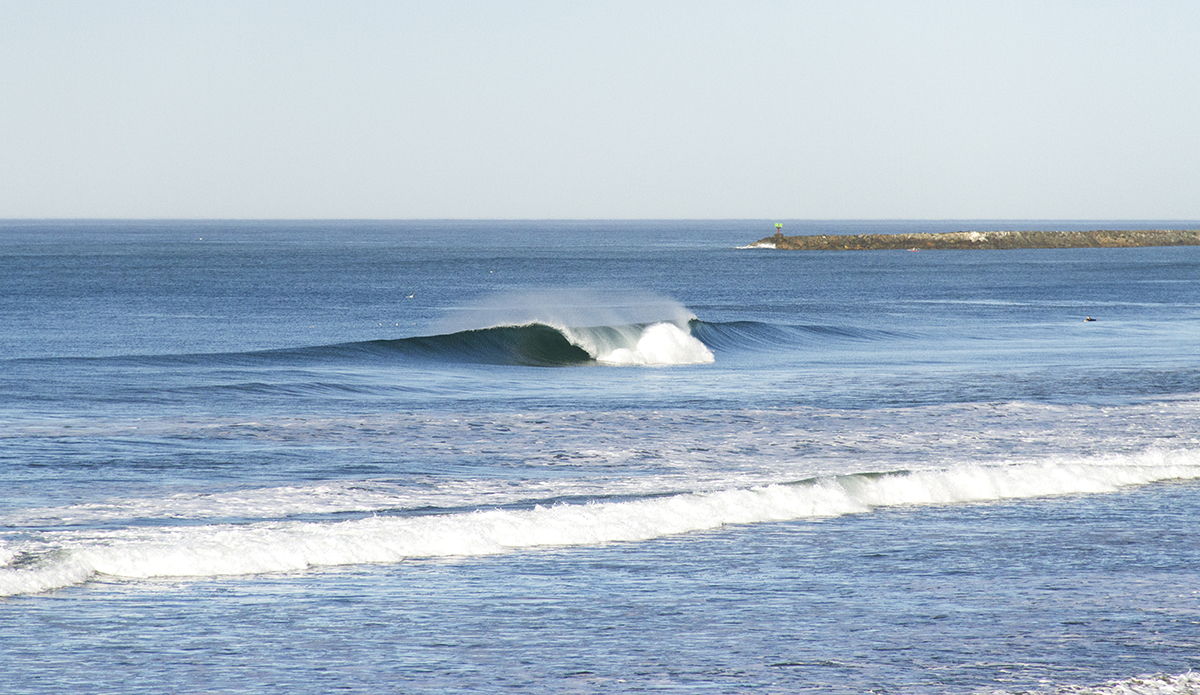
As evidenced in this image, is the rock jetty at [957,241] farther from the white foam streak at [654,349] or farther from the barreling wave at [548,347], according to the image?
the white foam streak at [654,349]

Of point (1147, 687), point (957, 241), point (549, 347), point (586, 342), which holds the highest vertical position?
point (957, 241)

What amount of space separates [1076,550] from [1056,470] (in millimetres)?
4089

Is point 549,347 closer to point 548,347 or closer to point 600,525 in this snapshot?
point 548,347

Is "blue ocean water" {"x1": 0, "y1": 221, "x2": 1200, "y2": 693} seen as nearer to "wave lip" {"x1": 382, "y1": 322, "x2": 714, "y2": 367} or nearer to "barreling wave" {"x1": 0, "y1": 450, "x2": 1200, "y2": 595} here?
"barreling wave" {"x1": 0, "y1": 450, "x2": 1200, "y2": 595}

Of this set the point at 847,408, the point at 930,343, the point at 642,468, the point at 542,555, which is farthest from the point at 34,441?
the point at 930,343

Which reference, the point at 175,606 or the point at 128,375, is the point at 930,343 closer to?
the point at 128,375

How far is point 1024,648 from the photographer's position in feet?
25.4

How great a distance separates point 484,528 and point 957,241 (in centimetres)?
17411

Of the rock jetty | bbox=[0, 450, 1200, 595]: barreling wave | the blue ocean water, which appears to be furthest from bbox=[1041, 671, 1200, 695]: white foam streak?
the rock jetty

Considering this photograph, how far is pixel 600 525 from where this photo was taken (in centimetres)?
1148

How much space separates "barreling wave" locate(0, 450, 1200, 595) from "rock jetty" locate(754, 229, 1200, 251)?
160 m

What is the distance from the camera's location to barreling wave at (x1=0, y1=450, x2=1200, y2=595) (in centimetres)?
970

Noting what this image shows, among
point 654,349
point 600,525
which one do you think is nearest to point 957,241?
point 654,349

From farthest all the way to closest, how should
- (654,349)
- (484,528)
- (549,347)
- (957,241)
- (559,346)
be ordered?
(957,241) → (559,346) → (549,347) → (654,349) → (484,528)
